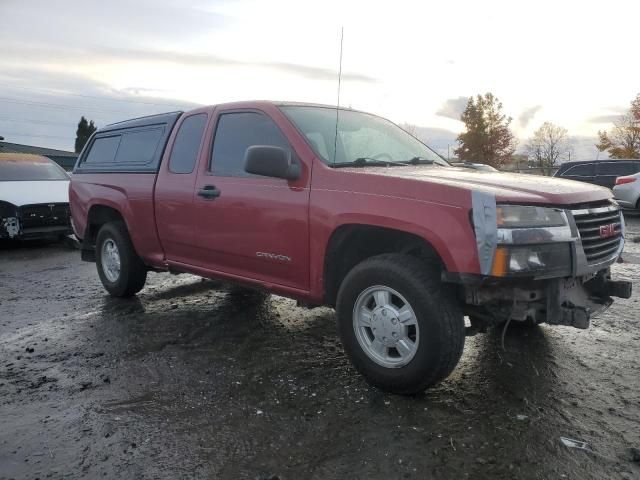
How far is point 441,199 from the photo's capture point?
10.6 feet

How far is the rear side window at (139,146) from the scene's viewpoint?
5.54 m

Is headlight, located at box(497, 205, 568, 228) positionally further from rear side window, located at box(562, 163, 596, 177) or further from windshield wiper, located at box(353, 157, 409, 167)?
rear side window, located at box(562, 163, 596, 177)

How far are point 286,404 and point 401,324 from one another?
857 mm

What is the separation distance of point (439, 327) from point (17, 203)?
8726 mm

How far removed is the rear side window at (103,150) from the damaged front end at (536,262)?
4.51 meters

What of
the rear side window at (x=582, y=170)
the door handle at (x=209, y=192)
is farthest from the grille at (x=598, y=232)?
the rear side window at (x=582, y=170)

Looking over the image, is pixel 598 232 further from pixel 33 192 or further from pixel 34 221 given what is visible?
pixel 33 192

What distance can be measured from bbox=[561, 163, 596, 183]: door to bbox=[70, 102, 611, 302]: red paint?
530 inches

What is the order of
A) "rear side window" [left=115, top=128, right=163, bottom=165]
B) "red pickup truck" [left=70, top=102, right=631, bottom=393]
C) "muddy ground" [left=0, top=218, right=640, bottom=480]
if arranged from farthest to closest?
"rear side window" [left=115, top=128, right=163, bottom=165] → "red pickup truck" [left=70, top=102, right=631, bottom=393] → "muddy ground" [left=0, top=218, right=640, bottom=480]

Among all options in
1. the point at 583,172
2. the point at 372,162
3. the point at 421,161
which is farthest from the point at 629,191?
the point at 372,162

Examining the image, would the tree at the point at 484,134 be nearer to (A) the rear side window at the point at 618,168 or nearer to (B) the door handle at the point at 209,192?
(A) the rear side window at the point at 618,168

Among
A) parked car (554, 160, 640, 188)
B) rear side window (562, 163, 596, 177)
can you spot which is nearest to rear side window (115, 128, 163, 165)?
parked car (554, 160, 640, 188)

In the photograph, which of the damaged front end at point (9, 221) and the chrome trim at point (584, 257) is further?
the damaged front end at point (9, 221)

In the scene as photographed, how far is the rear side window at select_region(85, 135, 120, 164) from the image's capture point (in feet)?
20.6
